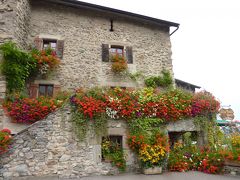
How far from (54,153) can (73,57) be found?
5.25 metres

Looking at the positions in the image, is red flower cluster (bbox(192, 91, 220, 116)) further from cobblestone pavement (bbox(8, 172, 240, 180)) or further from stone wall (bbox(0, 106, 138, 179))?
stone wall (bbox(0, 106, 138, 179))

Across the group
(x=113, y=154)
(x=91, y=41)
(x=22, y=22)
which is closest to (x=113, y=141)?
(x=113, y=154)

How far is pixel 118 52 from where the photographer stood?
9.98 metres

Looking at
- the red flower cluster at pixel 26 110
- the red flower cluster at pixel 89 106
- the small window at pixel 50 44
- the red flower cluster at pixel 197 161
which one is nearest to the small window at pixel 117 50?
the small window at pixel 50 44

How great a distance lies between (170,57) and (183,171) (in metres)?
6.81

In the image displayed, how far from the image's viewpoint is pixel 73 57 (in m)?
9.00

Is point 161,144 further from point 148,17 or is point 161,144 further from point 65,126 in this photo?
point 148,17

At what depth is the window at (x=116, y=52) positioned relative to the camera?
9.50 m

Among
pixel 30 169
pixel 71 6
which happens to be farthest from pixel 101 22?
pixel 30 169

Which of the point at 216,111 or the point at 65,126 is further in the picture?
the point at 216,111

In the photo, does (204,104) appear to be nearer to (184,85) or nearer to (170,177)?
(170,177)

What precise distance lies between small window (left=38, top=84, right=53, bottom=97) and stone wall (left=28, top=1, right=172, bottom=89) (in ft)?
1.73

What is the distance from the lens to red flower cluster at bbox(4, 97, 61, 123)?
19.3 feet

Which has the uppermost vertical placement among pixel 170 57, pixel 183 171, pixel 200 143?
pixel 170 57
